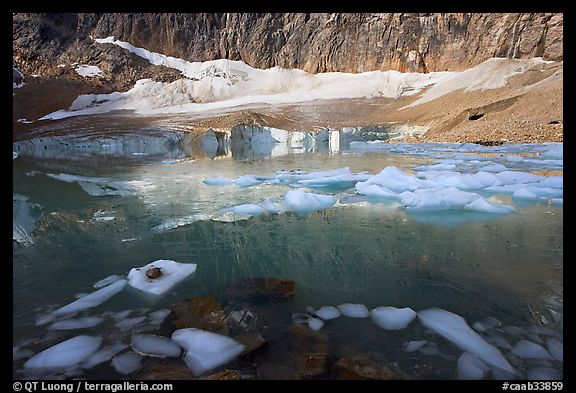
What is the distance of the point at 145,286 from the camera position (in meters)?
2.44

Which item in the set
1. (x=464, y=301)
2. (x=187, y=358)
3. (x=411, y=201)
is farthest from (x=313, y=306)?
(x=411, y=201)

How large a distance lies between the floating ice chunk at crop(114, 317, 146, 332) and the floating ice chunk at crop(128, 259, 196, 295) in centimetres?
32

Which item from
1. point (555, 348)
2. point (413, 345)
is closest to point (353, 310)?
point (413, 345)

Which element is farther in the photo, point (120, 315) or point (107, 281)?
point (107, 281)

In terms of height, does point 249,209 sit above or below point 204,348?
above

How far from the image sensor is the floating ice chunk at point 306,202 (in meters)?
4.55

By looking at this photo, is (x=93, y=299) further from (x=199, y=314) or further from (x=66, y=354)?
(x=199, y=314)

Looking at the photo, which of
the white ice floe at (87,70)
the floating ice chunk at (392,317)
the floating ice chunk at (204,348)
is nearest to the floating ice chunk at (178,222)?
the floating ice chunk at (204,348)

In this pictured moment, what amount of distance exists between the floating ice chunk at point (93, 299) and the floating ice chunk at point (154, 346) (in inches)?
23.1

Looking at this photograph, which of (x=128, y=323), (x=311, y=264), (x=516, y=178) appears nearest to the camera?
(x=128, y=323)

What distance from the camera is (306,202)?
4.58 metres

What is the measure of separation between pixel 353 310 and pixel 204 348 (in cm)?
92

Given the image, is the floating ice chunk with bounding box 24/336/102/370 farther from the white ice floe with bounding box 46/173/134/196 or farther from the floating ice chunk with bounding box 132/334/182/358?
the white ice floe with bounding box 46/173/134/196

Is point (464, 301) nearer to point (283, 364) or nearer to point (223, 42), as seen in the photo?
point (283, 364)
